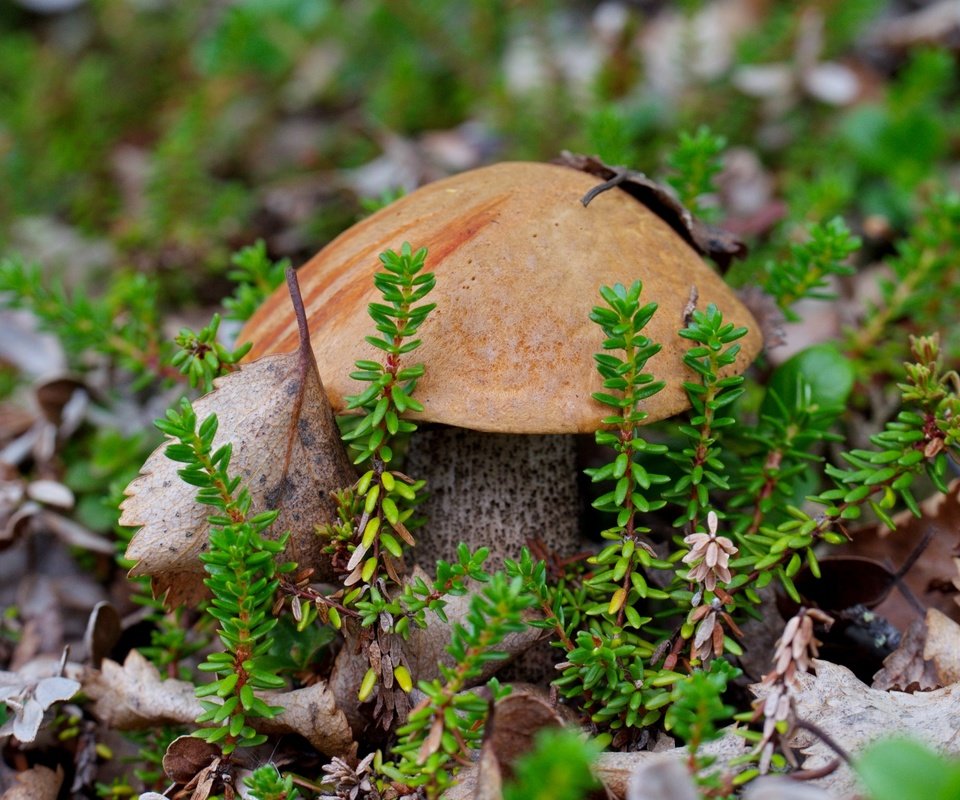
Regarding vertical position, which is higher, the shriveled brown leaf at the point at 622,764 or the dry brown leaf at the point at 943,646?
the dry brown leaf at the point at 943,646

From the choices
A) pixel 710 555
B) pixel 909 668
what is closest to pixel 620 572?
pixel 710 555

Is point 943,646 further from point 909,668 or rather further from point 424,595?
point 424,595

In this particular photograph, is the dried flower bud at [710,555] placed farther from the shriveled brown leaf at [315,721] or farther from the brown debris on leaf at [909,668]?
the shriveled brown leaf at [315,721]

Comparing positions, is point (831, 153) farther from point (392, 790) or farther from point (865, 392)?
point (392, 790)

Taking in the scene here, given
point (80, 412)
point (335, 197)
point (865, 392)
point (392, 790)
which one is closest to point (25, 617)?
point (80, 412)

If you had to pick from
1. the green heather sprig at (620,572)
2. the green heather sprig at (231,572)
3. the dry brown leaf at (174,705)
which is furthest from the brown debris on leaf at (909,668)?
the green heather sprig at (231,572)
